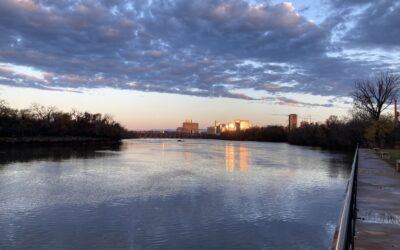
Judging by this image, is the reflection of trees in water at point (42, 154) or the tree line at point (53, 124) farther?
the tree line at point (53, 124)

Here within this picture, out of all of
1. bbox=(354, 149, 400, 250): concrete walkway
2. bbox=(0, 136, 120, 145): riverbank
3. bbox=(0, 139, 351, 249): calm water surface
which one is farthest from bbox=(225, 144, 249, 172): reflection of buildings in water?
bbox=(0, 136, 120, 145): riverbank

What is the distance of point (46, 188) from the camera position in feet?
71.7

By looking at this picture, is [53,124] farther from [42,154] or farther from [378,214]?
[378,214]

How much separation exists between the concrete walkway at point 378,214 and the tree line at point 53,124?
8898 centimetres

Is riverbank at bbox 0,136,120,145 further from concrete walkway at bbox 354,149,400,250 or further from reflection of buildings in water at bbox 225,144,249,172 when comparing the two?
concrete walkway at bbox 354,149,400,250

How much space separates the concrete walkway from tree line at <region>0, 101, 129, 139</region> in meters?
89.0

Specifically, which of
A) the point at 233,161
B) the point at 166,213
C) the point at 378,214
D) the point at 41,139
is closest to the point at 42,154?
the point at 233,161

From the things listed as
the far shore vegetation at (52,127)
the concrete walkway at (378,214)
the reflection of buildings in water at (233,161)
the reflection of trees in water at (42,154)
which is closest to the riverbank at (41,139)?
the far shore vegetation at (52,127)

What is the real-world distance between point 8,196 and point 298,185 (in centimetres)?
1541

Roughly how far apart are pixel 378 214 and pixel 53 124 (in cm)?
11257

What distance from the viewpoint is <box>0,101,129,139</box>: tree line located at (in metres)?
95.6

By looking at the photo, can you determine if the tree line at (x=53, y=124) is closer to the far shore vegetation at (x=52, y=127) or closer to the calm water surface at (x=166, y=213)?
the far shore vegetation at (x=52, y=127)

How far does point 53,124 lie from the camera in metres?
114

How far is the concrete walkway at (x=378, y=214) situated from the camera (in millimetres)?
8500
